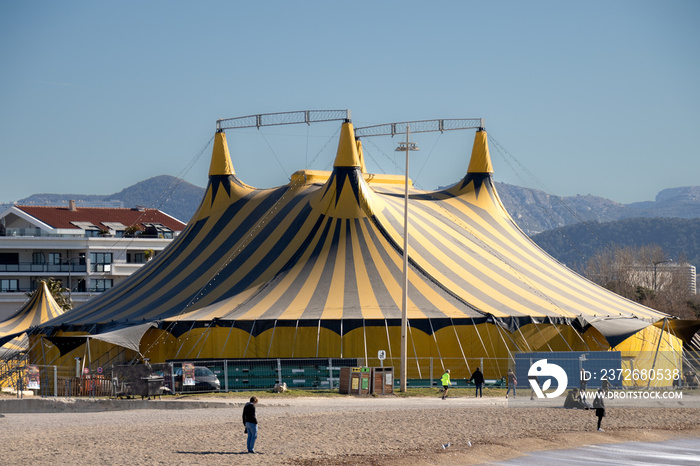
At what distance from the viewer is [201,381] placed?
87.7 feet

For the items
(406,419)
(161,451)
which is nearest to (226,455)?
(161,451)

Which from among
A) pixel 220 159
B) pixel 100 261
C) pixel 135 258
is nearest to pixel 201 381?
pixel 220 159

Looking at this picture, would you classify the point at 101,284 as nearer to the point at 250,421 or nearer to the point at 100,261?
the point at 100,261

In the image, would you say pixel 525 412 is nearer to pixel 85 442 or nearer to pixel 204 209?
pixel 85 442

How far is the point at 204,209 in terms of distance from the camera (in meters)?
37.8

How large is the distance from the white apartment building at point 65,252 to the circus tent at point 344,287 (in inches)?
1137

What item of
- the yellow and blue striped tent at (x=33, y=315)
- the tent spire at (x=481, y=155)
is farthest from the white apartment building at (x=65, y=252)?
the tent spire at (x=481, y=155)

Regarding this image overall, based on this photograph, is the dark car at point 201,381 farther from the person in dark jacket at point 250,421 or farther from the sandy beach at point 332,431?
the person in dark jacket at point 250,421

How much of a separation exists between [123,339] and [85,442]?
36.5ft

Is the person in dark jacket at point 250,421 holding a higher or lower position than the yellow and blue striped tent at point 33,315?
lower

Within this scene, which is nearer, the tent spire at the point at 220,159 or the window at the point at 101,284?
the tent spire at the point at 220,159

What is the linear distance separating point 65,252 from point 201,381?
136ft

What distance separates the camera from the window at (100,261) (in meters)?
65.4

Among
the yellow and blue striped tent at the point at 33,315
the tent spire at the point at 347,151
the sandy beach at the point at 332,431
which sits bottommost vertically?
the sandy beach at the point at 332,431
